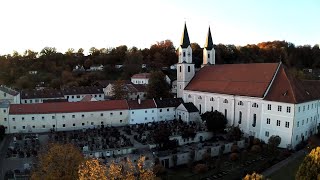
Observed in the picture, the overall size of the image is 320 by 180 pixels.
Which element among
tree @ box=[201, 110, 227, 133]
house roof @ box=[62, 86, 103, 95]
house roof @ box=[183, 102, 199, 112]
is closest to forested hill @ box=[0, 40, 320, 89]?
house roof @ box=[62, 86, 103, 95]

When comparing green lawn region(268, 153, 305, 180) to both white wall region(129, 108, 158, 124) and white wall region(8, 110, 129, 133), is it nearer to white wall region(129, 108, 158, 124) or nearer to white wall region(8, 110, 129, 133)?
white wall region(129, 108, 158, 124)

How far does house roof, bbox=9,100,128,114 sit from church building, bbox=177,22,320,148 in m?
13.5

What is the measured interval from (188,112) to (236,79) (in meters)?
8.92

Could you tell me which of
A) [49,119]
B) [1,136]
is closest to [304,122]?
[49,119]

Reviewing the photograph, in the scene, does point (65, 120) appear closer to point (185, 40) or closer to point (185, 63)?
point (185, 63)

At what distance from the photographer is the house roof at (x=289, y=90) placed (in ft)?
119

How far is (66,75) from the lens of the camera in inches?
3450

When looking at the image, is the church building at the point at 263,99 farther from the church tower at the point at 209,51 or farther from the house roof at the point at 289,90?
the church tower at the point at 209,51

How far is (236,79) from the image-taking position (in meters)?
45.4

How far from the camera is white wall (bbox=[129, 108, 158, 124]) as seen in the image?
158 feet

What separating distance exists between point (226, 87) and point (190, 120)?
25.5 ft

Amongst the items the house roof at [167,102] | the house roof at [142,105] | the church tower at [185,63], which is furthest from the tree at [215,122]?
the church tower at [185,63]

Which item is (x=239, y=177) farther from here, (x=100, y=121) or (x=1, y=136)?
(x=1, y=136)

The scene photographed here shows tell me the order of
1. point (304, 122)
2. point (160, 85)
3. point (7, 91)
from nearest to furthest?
point (304, 122) → point (7, 91) → point (160, 85)
